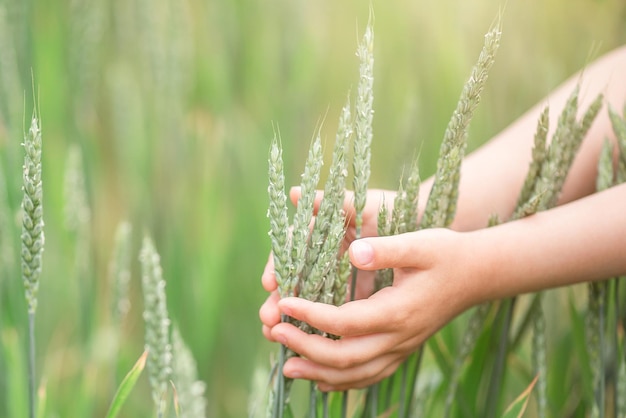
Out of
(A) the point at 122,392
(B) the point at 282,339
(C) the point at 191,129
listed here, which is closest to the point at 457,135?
(B) the point at 282,339

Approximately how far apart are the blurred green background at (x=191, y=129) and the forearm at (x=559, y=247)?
0.73 ft

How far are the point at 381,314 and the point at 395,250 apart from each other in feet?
0.16

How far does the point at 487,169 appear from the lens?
686mm

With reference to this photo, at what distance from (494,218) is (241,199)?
1.28 ft

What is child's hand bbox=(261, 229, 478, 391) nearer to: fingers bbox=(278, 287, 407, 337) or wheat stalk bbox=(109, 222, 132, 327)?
fingers bbox=(278, 287, 407, 337)

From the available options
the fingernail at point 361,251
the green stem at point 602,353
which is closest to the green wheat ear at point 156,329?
the fingernail at point 361,251

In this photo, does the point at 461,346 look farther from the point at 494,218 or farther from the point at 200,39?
the point at 200,39

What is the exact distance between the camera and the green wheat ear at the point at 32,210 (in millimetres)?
380

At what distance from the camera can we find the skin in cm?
46

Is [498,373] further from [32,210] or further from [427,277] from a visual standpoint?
[32,210]

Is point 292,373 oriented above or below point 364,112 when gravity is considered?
below

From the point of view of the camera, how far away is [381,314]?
479 millimetres

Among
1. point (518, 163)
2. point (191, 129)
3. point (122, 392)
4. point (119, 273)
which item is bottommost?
point (122, 392)

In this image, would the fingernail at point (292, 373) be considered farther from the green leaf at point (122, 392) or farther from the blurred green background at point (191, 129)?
the blurred green background at point (191, 129)
